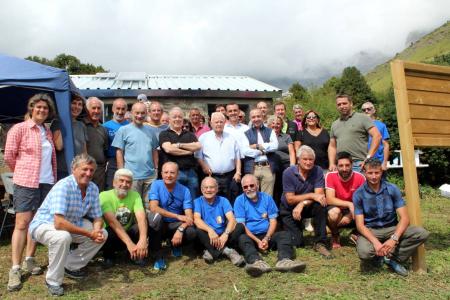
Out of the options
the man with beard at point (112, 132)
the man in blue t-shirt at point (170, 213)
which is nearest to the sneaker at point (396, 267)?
the man in blue t-shirt at point (170, 213)

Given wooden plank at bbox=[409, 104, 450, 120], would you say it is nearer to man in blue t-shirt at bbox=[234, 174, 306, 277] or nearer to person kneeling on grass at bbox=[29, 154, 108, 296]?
man in blue t-shirt at bbox=[234, 174, 306, 277]

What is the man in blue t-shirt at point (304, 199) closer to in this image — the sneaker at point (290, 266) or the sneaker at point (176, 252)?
the sneaker at point (290, 266)

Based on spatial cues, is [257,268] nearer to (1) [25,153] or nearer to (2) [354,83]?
(1) [25,153]

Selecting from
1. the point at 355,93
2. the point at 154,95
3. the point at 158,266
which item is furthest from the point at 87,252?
the point at 355,93

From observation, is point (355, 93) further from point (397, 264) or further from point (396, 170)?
point (397, 264)

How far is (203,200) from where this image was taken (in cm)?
495

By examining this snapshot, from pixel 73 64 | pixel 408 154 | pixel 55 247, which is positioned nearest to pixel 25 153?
pixel 55 247

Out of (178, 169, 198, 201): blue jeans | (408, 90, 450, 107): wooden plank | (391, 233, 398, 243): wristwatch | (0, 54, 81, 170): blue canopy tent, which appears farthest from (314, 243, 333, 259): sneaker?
(0, 54, 81, 170): blue canopy tent

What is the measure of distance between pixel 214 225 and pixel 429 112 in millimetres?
2826

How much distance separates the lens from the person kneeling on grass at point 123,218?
4.33m

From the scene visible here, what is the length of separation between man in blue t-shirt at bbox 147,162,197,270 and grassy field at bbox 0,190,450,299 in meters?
0.27

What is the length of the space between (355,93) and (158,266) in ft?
123

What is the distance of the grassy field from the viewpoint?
145 inches

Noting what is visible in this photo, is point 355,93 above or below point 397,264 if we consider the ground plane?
above
